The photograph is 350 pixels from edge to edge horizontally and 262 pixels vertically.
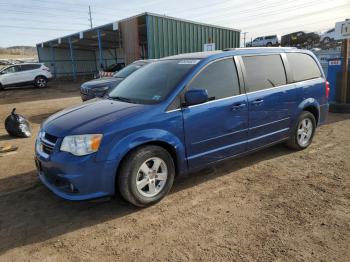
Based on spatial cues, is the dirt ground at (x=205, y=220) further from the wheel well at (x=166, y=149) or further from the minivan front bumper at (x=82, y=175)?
the wheel well at (x=166, y=149)

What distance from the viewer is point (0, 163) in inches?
211

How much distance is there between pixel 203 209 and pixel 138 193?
0.78 meters

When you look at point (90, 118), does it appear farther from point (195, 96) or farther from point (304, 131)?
point (304, 131)

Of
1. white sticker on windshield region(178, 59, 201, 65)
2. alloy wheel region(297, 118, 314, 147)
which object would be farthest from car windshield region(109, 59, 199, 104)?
alloy wheel region(297, 118, 314, 147)

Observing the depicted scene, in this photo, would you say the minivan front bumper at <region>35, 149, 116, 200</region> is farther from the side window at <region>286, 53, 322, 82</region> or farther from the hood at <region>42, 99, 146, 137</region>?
the side window at <region>286, 53, 322, 82</region>

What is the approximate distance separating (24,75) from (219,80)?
20337 mm

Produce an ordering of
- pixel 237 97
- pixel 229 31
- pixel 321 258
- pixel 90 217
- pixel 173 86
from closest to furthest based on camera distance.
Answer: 1. pixel 321 258
2. pixel 90 217
3. pixel 173 86
4. pixel 237 97
5. pixel 229 31

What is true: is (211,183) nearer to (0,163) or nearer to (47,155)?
(47,155)

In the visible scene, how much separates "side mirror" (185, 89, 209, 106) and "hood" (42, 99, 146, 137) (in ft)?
1.76

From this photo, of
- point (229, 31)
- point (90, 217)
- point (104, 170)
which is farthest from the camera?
point (229, 31)

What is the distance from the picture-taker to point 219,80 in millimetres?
4129

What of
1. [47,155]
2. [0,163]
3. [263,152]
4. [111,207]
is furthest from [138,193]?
[0,163]

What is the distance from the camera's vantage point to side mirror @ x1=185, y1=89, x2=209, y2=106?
3.65 metres

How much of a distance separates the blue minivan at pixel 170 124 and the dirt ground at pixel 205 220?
336 mm
